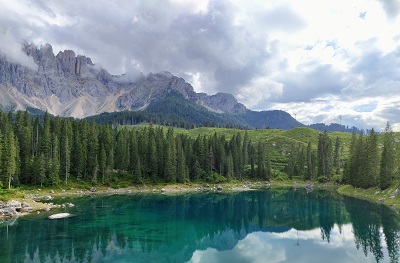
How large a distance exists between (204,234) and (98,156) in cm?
7398

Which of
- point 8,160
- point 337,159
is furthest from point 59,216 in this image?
point 337,159

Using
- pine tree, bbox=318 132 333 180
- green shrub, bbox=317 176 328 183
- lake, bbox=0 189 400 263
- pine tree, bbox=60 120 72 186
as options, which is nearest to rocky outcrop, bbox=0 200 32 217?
lake, bbox=0 189 400 263

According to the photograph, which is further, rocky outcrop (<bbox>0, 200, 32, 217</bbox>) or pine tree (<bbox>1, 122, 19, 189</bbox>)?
pine tree (<bbox>1, 122, 19, 189</bbox>)

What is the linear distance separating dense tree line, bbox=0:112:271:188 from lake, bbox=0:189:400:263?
24.5 meters

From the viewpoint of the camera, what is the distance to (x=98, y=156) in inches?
4564

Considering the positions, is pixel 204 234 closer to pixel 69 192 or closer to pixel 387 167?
pixel 69 192

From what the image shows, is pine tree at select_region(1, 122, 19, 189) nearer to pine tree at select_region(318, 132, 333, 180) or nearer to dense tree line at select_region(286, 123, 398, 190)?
dense tree line at select_region(286, 123, 398, 190)

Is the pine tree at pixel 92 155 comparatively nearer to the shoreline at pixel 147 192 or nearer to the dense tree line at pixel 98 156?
the dense tree line at pixel 98 156

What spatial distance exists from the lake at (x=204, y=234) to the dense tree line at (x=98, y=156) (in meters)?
24.5

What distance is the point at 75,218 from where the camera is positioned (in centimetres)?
5822

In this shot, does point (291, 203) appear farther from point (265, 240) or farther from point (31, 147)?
point (31, 147)

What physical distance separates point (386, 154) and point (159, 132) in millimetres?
87632

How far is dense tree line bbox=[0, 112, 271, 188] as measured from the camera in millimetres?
94062

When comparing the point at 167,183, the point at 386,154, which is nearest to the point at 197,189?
the point at 167,183
